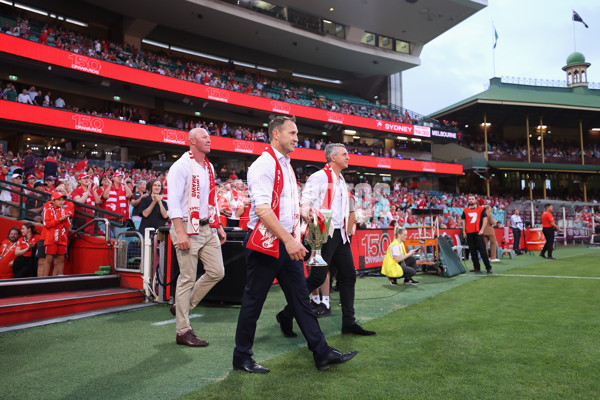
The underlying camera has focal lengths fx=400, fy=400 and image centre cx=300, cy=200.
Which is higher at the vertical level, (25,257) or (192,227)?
(192,227)

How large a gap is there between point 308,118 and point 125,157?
14921 millimetres

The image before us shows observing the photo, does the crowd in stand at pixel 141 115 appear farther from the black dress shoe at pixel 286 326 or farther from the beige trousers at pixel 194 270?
the black dress shoe at pixel 286 326

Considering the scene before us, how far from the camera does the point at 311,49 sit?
118 ft

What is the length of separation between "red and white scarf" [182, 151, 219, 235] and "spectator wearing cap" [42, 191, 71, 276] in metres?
A: 3.95

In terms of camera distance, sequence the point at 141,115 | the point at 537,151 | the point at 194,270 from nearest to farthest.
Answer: the point at 194,270 < the point at 141,115 < the point at 537,151

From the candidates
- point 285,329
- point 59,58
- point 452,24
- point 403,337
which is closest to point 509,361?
point 403,337

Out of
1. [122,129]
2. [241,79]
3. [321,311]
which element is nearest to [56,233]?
[321,311]

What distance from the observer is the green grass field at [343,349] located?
276 centimetres

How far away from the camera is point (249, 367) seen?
312cm

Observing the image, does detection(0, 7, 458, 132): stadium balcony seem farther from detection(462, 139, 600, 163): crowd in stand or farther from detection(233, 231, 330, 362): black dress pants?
detection(233, 231, 330, 362): black dress pants

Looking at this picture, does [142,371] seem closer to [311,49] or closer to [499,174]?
[311,49]

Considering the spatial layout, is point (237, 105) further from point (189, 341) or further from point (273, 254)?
point (273, 254)

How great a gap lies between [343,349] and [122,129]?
24342mm

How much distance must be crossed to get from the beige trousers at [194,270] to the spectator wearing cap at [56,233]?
3784mm
